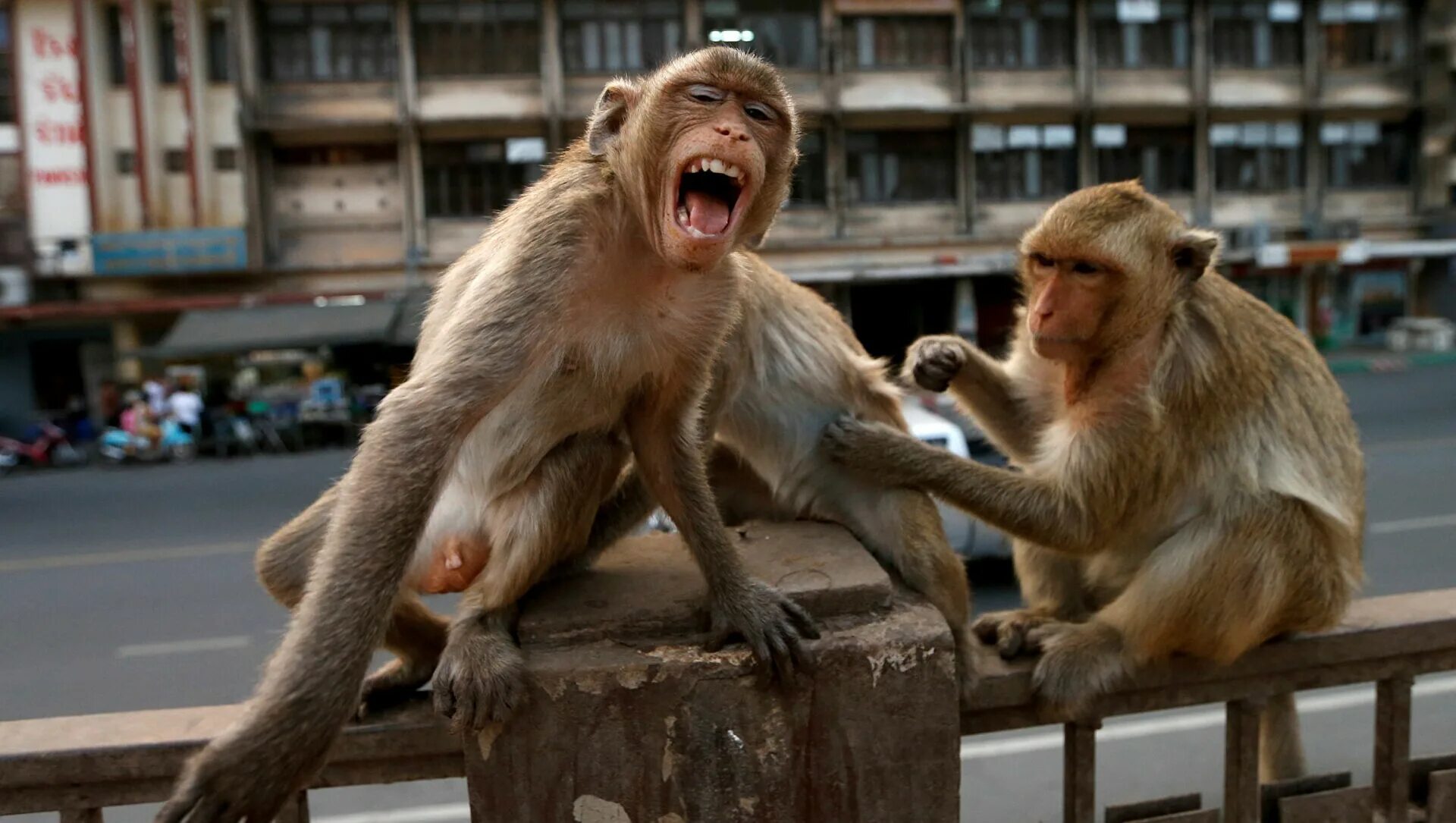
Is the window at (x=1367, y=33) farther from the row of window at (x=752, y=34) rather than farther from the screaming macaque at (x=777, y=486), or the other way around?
the screaming macaque at (x=777, y=486)

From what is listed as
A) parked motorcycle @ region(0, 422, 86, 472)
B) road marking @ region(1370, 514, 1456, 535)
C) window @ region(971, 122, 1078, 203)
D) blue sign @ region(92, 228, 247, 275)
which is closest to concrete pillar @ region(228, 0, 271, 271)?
blue sign @ region(92, 228, 247, 275)

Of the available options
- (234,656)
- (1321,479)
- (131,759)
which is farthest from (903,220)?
(131,759)

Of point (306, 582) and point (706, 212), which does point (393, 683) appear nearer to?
point (306, 582)

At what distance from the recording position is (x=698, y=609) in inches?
80.7

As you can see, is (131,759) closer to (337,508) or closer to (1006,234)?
(337,508)

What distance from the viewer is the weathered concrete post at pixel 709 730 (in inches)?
70.3

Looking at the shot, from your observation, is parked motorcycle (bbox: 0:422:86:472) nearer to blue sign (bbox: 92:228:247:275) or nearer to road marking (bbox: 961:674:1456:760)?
blue sign (bbox: 92:228:247:275)

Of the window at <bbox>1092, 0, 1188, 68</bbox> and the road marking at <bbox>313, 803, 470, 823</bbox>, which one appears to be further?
the window at <bbox>1092, 0, 1188, 68</bbox>

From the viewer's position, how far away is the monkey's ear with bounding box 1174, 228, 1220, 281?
8.34 feet

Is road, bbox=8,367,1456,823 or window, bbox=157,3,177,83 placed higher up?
window, bbox=157,3,177,83

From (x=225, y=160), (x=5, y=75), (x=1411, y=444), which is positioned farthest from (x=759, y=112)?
(x=5, y=75)

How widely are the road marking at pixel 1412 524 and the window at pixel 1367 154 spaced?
16556 millimetres

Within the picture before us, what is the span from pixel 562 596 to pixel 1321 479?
1.90 meters

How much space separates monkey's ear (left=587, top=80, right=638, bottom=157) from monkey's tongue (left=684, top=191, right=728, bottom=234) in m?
0.24
